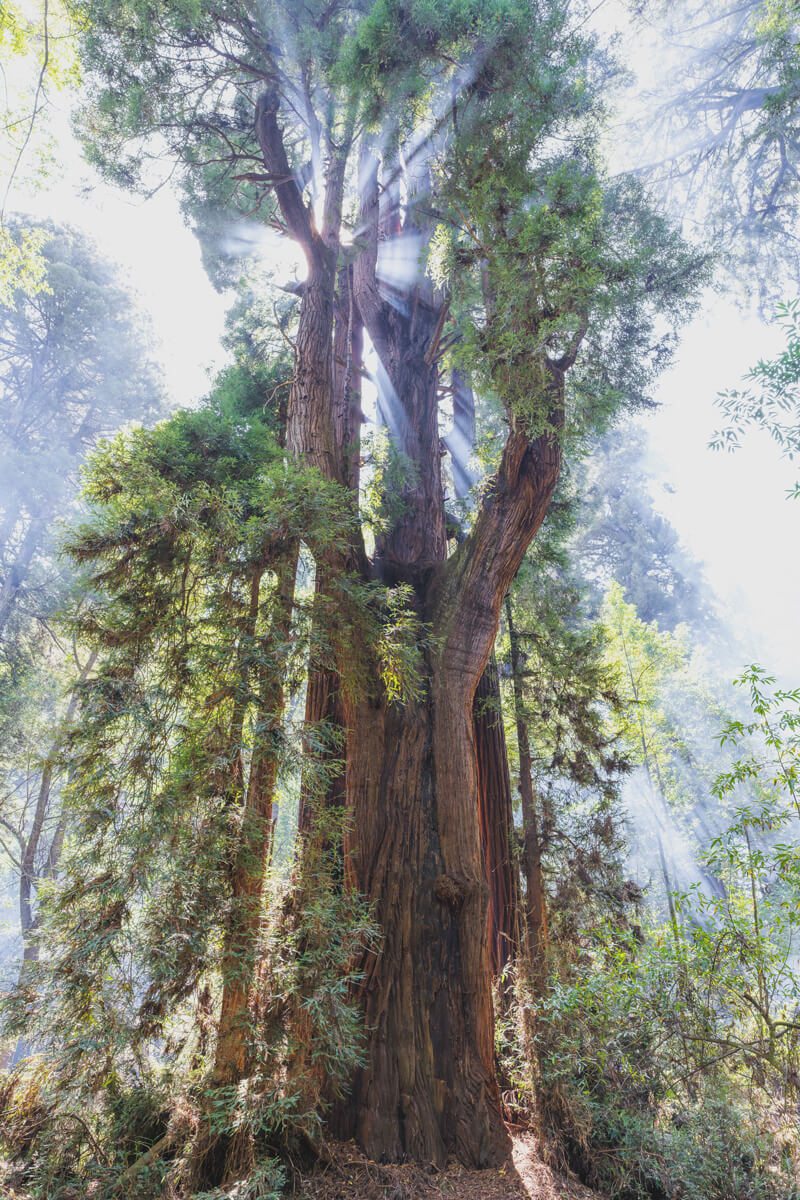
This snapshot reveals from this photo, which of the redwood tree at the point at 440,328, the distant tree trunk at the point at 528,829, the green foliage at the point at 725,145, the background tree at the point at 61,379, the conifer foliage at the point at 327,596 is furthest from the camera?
the background tree at the point at 61,379

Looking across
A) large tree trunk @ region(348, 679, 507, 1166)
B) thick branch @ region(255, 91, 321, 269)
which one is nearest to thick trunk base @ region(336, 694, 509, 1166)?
large tree trunk @ region(348, 679, 507, 1166)

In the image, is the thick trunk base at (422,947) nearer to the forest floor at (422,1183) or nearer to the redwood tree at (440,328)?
the redwood tree at (440,328)

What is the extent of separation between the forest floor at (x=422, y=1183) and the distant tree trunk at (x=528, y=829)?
75.5 inches

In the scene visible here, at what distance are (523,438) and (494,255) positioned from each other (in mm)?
1331

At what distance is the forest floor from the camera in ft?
9.02

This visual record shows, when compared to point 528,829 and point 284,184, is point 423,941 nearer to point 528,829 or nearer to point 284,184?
point 528,829

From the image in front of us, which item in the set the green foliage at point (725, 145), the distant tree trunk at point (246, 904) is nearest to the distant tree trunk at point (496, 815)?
the distant tree trunk at point (246, 904)

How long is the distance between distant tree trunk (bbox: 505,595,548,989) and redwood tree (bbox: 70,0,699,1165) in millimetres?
1812

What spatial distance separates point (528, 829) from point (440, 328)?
5.47 m

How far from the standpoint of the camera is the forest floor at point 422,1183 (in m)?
2.75

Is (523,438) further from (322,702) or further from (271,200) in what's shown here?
(271,200)

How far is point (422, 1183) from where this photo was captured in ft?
9.55

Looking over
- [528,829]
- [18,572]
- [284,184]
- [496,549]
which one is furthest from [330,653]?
[18,572]

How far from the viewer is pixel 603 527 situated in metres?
26.6
